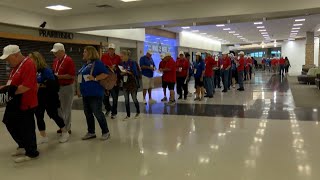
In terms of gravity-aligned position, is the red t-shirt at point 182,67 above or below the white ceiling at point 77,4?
below

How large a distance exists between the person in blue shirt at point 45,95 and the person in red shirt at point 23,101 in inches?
22.8

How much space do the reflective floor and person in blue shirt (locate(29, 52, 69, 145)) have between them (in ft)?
0.95

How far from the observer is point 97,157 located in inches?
165

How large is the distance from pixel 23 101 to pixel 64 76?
106 cm

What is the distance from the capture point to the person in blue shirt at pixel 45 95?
471cm

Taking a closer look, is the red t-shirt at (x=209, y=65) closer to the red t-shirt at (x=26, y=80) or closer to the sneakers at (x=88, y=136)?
the sneakers at (x=88, y=136)

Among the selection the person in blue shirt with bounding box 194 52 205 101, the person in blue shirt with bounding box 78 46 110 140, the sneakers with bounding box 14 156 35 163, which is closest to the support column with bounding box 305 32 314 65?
the person in blue shirt with bounding box 194 52 205 101

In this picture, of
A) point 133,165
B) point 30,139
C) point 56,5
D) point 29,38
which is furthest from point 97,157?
point 29,38

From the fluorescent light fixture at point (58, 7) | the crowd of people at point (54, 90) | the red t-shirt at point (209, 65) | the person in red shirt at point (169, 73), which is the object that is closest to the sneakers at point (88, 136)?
the crowd of people at point (54, 90)

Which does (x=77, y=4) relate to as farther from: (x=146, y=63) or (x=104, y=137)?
(x=104, y=137)

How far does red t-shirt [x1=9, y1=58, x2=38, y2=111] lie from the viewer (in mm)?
3943

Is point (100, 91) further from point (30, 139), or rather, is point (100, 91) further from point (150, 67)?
point (150, 67)

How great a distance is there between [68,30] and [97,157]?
813cm

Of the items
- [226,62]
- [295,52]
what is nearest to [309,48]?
[295,52]
